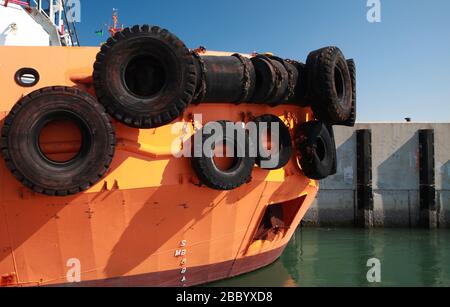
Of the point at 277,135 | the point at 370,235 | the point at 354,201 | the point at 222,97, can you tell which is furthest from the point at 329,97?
the point at 354,201

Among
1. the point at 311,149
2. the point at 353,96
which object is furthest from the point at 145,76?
the point at 353,96

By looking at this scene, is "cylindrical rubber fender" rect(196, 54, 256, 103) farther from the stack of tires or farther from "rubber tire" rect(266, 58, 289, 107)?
"rubber tire" rect(266, 58, 289, 107)

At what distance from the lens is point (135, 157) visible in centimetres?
584

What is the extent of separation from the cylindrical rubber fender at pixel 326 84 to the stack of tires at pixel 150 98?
0.06 ft

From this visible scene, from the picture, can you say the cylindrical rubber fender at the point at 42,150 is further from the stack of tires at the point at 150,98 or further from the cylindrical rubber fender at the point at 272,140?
the cylindrical rubber fender at the point at 272,140

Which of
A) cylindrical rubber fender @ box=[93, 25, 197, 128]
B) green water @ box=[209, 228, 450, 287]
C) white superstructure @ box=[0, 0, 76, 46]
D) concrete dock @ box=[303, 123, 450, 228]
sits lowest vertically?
green water @ box=[209, 228, 450, 287]

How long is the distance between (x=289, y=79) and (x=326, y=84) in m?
0.67

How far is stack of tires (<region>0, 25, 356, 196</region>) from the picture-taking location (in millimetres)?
5207

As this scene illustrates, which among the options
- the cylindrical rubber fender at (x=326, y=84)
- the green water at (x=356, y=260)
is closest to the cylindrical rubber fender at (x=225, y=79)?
the cylindrical rubber fender at (x=326, y=84)

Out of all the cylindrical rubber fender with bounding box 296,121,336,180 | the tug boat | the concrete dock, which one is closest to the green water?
the concrete dock

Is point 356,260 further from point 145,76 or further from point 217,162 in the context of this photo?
point 145,76

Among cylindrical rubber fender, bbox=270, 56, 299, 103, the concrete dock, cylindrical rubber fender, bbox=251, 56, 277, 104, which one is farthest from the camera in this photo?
the concrete dock

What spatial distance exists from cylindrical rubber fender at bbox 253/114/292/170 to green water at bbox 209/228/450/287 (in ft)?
8.11
